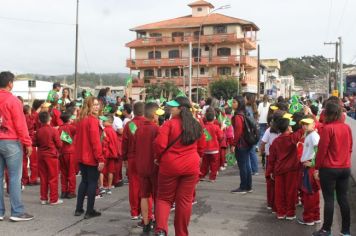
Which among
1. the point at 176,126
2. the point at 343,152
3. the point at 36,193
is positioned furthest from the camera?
the point at 36,193

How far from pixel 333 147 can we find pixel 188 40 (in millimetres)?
59399

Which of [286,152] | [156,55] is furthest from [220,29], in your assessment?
[286,152]

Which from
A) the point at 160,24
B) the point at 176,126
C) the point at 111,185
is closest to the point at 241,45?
the point at 160,24

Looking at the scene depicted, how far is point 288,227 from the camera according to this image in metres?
6.75

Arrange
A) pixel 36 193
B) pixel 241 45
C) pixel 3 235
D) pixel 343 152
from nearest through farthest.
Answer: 1. pixel 343 152
2. pixel 3 235
3. pixel 36 193
4. pixel 241 45

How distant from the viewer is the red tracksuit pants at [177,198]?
18.2 ft

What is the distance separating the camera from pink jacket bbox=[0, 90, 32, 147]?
6930 mm

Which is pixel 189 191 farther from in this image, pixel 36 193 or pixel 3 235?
pixel 36 193

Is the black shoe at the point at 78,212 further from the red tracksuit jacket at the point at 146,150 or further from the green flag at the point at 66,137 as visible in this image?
the green flag at the point at 66,137

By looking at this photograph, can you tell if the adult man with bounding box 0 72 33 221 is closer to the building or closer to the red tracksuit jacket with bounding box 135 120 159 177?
the red tracksuit jacket with bounding box 135 120 159 177

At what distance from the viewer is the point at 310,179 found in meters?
6.63

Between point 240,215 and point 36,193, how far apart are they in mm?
4257

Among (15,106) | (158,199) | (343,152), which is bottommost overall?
(158,199)

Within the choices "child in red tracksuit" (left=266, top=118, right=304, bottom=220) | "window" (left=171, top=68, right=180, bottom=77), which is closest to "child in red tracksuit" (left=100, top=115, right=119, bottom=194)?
"child in red tracksuit" (left=266, top=118, right=304, bottom=220)
